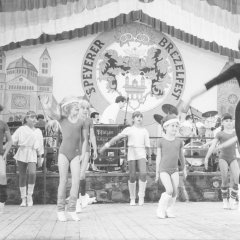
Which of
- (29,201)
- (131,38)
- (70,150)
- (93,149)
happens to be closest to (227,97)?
(131,38)

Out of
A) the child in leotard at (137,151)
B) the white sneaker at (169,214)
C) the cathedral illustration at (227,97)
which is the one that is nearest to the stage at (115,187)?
the child in leotard at (137,151)

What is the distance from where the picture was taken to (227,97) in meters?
15.1

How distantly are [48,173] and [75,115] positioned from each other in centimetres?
371

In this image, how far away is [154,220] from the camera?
676cm

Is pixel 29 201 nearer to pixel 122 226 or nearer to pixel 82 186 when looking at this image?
pixel 82 186

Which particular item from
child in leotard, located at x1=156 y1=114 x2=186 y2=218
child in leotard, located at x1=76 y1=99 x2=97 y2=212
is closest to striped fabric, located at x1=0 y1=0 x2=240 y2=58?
child in leotard, located at x1=76 y1=99 x2=97 y2=212

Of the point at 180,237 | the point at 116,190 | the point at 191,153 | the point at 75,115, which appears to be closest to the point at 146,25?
the point at 191,153

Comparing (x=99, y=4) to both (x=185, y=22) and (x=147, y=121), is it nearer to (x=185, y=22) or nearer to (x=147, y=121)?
(x=185, y=22)

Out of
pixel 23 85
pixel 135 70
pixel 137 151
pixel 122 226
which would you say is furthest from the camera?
pixel 135 70

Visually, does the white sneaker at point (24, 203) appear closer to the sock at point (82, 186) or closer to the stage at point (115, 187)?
the stage at point (115, 187)

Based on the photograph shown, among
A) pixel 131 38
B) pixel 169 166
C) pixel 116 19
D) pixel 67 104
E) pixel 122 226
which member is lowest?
pixel 122 226

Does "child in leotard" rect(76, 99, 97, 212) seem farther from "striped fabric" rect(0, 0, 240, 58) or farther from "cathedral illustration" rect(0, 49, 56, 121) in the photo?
"striped fabric" rect(0, 0, 240, 58)

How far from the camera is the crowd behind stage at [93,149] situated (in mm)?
6633

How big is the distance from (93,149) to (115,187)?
177 centimetres
